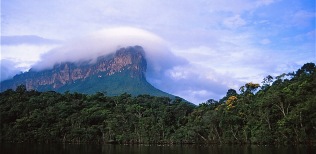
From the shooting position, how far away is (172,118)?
222ft

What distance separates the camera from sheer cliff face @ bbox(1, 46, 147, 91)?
14088cm

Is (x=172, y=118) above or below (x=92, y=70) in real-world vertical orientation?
below

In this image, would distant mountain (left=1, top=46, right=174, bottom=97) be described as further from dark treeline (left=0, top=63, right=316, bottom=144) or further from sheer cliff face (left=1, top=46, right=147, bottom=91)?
dark treeline (left=0, top=63, right=316, bottom=144)

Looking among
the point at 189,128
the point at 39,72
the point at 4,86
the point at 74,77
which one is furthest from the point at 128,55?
the point at 189,128

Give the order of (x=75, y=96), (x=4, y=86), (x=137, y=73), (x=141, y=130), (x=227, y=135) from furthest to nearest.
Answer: (x=4, y=86) → (x=137, y=73) → (x=75, y=96) → (x=141, y=130) → (x=227, y=135)

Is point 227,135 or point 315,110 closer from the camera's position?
point 315,110

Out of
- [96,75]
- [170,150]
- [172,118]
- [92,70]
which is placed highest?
[92,70]

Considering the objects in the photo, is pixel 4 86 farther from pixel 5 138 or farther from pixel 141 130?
pixel 141 130

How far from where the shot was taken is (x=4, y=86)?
155625mm

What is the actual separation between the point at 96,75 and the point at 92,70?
13.7 feet

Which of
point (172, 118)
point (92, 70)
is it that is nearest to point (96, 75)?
point (92, 70)

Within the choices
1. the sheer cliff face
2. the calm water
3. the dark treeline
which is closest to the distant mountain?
the sheer cliff face

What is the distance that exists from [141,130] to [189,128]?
9306mm

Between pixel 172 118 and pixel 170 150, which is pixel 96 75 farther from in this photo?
pixel 170 150
